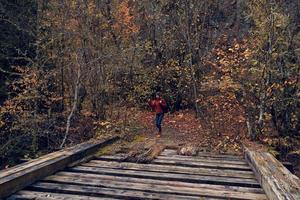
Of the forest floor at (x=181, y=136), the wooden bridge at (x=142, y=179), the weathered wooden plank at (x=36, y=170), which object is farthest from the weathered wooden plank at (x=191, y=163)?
the forest floor at (x=181, y=136)

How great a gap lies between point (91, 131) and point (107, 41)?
4676mm

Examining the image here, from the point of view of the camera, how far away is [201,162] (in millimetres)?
7973

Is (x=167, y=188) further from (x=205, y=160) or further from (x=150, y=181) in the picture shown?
(x=205, y=160)

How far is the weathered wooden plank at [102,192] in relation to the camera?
4.97 m

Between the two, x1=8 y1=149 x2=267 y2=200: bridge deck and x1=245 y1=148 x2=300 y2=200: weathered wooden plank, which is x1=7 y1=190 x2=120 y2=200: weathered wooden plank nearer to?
x1=8 y1=149 x2=267 y2=200: bridge deck

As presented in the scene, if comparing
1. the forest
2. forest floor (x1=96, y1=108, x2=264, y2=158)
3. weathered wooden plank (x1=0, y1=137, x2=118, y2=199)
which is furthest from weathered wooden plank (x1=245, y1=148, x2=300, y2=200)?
the forest

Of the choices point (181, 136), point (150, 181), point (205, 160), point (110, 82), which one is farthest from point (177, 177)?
point (110, 82)

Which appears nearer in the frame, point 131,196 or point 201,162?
point 131,196

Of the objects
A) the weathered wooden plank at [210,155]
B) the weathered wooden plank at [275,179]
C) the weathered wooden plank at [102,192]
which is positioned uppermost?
the weathered wooden plank at [275,179]

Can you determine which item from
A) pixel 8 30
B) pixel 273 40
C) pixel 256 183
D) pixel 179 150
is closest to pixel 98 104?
pixel 8 30

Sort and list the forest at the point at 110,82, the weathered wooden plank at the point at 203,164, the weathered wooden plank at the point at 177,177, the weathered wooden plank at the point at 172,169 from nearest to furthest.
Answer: the weathered wooden plank at the point at 177,177 < the weathered wooden plank at the point at 172,169 < the weathered wooden plank at the point at 203,164 < the forest at the point at 110,82

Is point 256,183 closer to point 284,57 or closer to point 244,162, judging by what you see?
point 244,162

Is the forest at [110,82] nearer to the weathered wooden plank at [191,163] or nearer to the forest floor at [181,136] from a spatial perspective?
the forest floor at [181,136]

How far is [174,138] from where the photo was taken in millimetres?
14898
